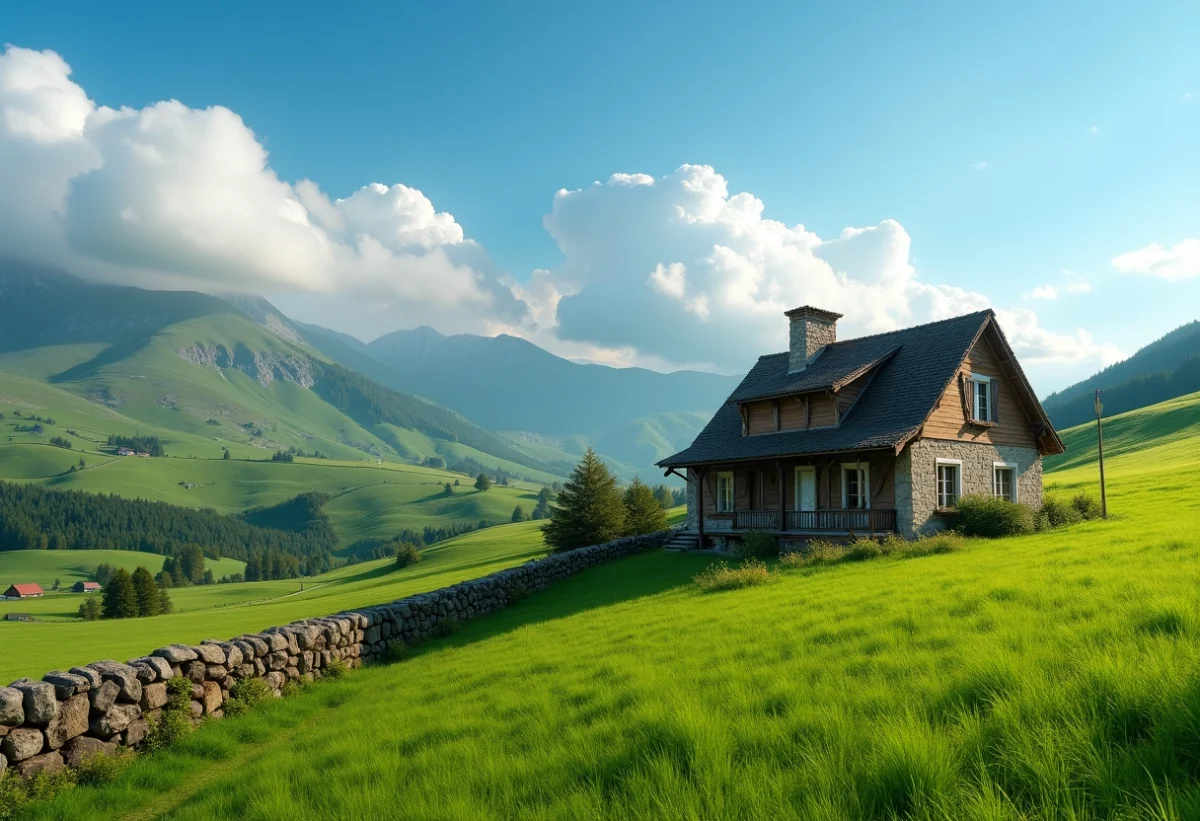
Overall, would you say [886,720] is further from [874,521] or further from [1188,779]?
[874,521]

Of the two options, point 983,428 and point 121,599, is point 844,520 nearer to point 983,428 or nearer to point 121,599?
point 983,428

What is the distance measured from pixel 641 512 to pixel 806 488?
75.4ft

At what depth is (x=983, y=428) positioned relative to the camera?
29500 millimetres

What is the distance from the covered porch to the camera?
2702 cm

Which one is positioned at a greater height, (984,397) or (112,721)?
(984,397)

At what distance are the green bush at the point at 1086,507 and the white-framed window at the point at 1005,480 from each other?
227cm

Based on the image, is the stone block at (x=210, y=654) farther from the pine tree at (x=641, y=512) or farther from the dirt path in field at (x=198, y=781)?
the pine tree at (x=641, y=512)

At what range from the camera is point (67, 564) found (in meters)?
195

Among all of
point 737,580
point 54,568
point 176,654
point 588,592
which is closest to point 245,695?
point 176,654

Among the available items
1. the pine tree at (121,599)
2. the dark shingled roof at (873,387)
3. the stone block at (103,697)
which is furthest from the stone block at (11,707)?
the pine tree at (121,599)

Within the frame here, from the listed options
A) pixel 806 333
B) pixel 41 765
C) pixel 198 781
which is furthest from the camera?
pixel 806 333

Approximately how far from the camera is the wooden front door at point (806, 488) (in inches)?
1177

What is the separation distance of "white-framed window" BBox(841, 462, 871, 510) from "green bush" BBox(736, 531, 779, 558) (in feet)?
10.6

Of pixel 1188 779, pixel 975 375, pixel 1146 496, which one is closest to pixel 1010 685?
pixel 1188 779
